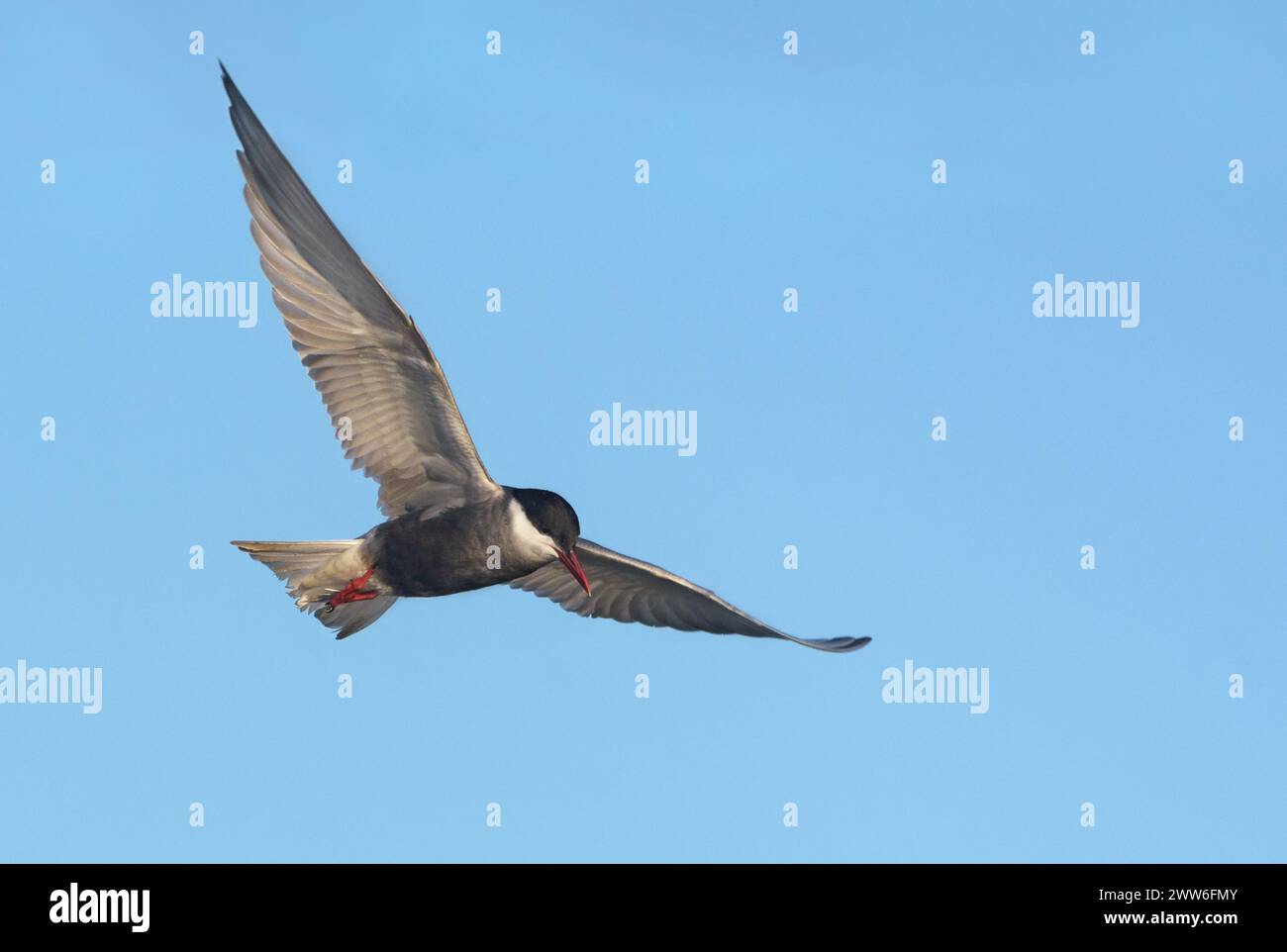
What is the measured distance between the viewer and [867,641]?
13.3 meters

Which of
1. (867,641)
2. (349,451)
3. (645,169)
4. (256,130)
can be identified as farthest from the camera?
(645,169)

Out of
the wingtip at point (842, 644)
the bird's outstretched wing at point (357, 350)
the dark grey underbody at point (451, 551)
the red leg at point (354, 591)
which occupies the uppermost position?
the bird's outstretched wing at point (357, 350)

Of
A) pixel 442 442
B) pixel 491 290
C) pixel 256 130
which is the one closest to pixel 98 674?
pixel 491 290

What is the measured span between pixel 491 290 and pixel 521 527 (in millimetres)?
4253

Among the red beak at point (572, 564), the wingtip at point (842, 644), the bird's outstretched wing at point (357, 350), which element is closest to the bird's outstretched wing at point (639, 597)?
the wingtip at point (842, 644)

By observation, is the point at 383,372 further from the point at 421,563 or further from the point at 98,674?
the point at 98,674

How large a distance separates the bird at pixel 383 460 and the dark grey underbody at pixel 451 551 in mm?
11

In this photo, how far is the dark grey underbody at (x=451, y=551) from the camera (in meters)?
12.0

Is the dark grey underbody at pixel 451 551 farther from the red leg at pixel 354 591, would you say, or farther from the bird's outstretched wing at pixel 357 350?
the bird's outstretched wing at pixel 357 350

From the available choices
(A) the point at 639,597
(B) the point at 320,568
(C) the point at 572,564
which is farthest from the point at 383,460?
(A) the point at 639,597

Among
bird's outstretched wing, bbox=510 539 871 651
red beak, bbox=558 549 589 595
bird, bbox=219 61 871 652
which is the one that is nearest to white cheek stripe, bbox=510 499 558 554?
bird, bbox=219 61 871 652

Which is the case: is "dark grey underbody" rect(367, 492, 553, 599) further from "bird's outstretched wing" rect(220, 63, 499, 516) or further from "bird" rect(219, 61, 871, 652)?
"bird's outstretched wing" rect(220, 63, 499, 516)

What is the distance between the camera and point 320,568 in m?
12.3

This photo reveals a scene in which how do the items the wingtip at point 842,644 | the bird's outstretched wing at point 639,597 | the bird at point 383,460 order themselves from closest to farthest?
the bird at point 383,460, the wingtip at point 842,644, the bird's outstretched wing at point 639,597
